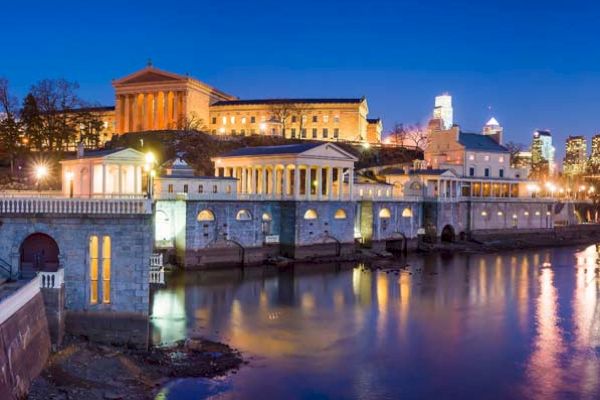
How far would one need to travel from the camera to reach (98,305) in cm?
2630

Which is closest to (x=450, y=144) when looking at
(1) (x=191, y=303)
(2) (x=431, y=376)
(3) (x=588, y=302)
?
(3) (x=588, y=302)

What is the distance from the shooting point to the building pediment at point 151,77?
114 metres

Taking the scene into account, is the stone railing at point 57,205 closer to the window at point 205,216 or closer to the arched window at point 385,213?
the window at point 205,216

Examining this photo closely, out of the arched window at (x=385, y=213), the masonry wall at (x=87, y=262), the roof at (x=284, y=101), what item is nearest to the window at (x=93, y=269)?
the masonry wall at (x=87, y=262)

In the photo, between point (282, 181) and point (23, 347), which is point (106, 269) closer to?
point (23, 347)

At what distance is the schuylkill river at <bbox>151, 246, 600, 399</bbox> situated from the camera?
26266mm

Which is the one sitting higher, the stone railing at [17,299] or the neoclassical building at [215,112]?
the neoclassical building at [215,112]

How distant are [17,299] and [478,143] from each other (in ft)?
286

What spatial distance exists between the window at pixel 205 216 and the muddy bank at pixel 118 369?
27.5 m

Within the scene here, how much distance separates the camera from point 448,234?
269 ft

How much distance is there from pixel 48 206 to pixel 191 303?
16.7m

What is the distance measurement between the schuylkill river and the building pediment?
6689cm

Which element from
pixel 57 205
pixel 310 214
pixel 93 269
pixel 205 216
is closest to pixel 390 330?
pixel 93 269

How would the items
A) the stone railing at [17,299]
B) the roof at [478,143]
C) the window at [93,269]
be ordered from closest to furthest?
the stone railing at [17,299] < the window at [93,269] < the roof at [478,143]
